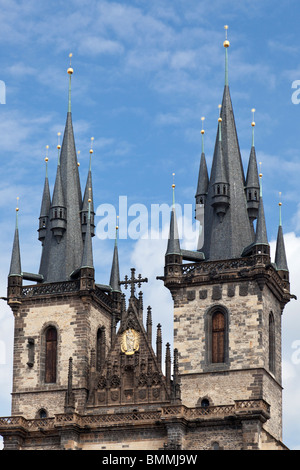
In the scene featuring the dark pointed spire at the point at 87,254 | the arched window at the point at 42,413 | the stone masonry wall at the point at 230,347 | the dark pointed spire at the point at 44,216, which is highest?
the dark pointed spire at the point at 44,216

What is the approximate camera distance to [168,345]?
244 feet

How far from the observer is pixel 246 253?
248 ft

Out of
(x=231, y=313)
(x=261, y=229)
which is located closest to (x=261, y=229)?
(x=261, y=229)

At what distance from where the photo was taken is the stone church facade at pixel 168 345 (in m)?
72.4

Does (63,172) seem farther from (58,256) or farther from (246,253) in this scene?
(246,253)

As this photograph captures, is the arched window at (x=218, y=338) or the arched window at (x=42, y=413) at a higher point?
the arched window at (x=218, y=338)

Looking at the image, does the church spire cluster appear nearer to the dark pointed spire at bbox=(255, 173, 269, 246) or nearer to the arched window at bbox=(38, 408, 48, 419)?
the dark pointed spire at bbox=(255, 173, 269, 246)

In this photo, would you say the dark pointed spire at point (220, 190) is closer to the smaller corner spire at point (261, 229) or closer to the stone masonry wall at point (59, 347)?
the smaller corner spire at point (261, 229)

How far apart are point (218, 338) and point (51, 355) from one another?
358 inches

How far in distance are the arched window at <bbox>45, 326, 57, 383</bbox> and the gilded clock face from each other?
3733 mm

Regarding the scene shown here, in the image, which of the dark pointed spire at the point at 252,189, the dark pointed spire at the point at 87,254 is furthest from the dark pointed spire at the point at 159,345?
the dark pointed spire at the point at 252,189

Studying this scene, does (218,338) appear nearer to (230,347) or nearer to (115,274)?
(230,347)

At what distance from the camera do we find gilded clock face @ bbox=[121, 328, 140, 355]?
75.6 meters

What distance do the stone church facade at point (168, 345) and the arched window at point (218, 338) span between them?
0.16 ft
